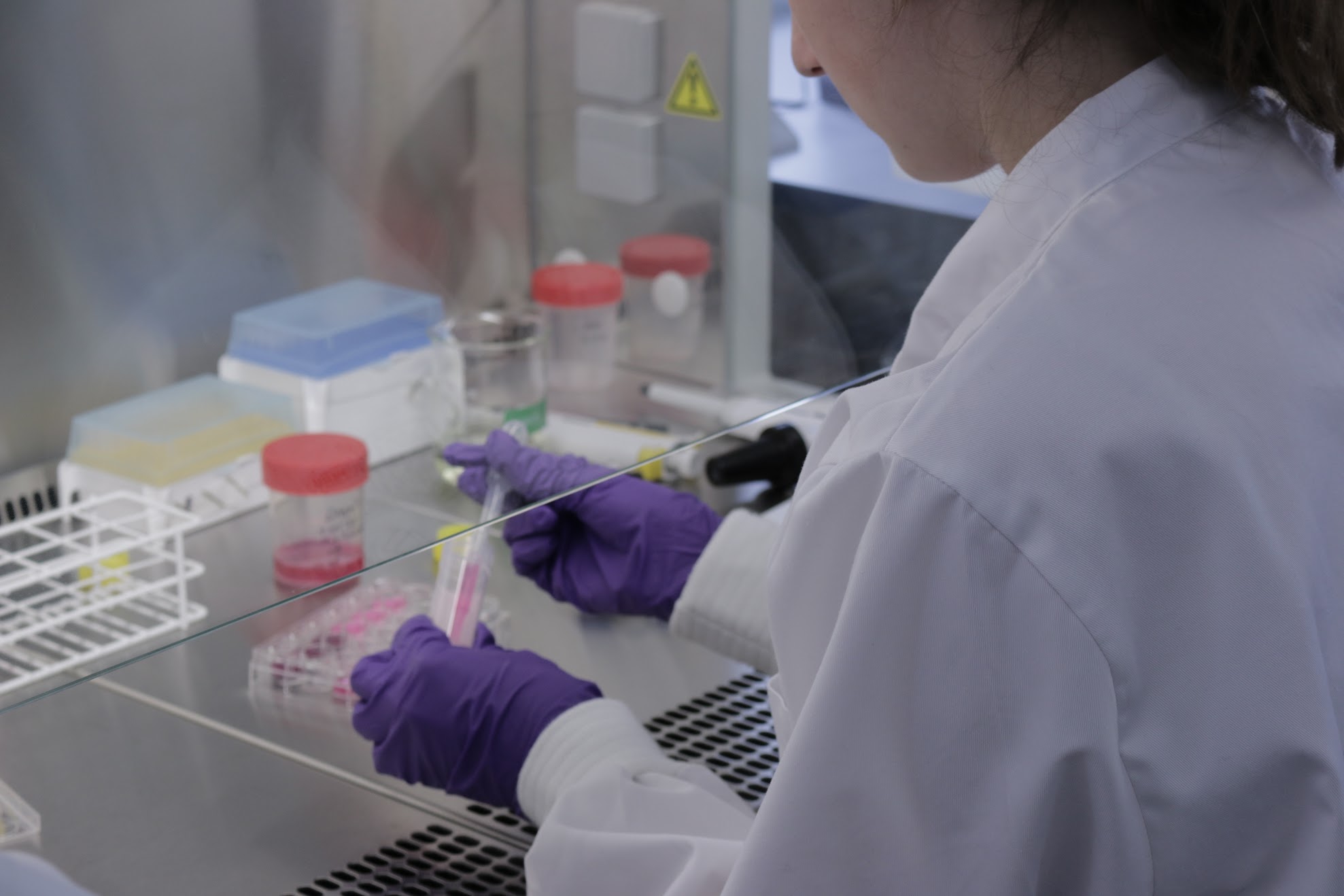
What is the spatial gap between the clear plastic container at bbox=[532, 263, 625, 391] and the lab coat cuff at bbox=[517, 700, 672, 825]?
39 cm

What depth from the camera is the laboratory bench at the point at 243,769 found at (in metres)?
0.90

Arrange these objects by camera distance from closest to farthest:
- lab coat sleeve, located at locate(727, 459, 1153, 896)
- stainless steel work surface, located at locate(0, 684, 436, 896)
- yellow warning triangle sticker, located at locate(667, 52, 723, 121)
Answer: lab coat sleeve, located at locate(727, 459, 1153, 896) → stainless steel work surface, located at locate(0, 684, 436, 896) → yellow warning triangle sticker, located at locate(667, 52, 723, 121)

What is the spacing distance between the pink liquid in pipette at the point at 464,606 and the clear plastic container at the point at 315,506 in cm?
15

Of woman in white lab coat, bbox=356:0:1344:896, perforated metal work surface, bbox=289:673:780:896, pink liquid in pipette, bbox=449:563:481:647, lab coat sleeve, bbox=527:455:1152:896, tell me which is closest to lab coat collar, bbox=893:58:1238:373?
woman in white lab coat, bbox=356:0:1344:896

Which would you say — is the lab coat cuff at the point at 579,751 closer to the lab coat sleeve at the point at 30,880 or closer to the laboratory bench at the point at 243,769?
the laboratory bench at the point at 243,769

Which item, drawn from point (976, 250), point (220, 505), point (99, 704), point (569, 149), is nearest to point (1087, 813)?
point (976, 250)

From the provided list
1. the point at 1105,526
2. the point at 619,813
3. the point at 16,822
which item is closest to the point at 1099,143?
the point at 1105,526

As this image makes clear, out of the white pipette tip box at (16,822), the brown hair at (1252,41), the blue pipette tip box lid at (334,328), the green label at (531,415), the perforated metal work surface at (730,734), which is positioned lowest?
the perforated metal work surface at (730,734)

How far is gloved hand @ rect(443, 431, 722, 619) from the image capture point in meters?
1.23

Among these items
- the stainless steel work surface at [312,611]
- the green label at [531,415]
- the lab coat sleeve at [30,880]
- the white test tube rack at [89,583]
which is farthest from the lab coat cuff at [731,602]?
the lab coat sleeve at [30,880]

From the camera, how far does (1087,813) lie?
0.56m

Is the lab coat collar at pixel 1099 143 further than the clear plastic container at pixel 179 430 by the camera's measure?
No

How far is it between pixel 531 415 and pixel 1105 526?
2.33ft

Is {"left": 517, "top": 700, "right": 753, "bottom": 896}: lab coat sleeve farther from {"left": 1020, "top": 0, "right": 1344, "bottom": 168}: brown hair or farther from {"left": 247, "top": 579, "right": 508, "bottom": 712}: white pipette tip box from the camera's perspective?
{"left": 1020, "top": 0, "right": 1344, "bottom": 168}: brown hair
